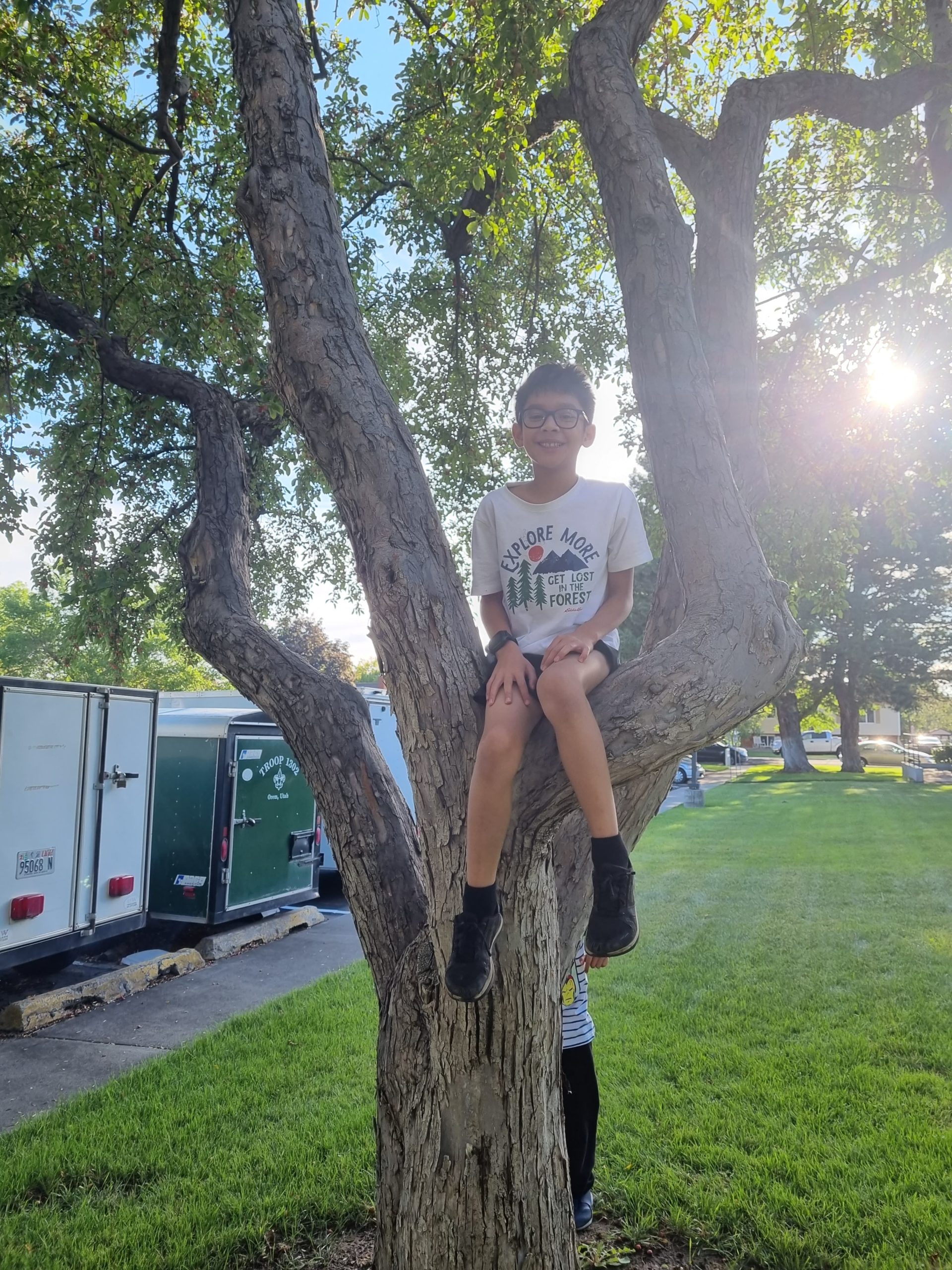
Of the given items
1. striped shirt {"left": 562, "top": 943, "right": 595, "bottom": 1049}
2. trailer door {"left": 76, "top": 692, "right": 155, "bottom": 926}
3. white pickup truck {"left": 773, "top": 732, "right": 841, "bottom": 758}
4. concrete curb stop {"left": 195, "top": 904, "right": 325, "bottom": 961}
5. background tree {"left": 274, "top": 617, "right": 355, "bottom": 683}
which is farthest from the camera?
white pickup truck {"left": 773, "top": 732, "right": 841, "bottom": 758}

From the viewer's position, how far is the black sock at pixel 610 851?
2070 millimetres

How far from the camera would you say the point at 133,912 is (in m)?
7.35

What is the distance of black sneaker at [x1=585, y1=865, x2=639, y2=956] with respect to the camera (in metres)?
2.02

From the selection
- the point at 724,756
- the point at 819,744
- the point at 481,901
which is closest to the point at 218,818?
the point at 481,901

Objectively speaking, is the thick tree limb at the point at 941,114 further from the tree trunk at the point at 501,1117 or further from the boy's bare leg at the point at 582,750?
the tree trunk at the point at 501,1117

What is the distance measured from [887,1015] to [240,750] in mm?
6173

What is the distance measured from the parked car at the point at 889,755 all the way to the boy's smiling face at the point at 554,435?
4027 cm

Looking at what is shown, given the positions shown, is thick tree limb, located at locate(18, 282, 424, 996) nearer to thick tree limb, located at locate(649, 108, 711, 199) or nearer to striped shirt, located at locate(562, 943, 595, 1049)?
striped shirt, located at locate(562, 943, 595, 1049)

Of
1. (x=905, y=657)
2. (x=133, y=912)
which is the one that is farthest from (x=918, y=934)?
(x=905, y=657)

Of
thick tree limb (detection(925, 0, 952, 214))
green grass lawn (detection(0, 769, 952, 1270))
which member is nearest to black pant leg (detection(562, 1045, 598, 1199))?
green grass lawn (detection(0, 769, 952, 1270))

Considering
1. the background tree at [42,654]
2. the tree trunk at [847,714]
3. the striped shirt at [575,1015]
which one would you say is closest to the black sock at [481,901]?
the striped shirt at [575,1015]

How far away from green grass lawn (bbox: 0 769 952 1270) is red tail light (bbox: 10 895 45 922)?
1772 mm

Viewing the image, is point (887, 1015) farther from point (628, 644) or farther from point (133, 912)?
point (628, 644)

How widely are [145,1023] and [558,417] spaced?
5489mm
